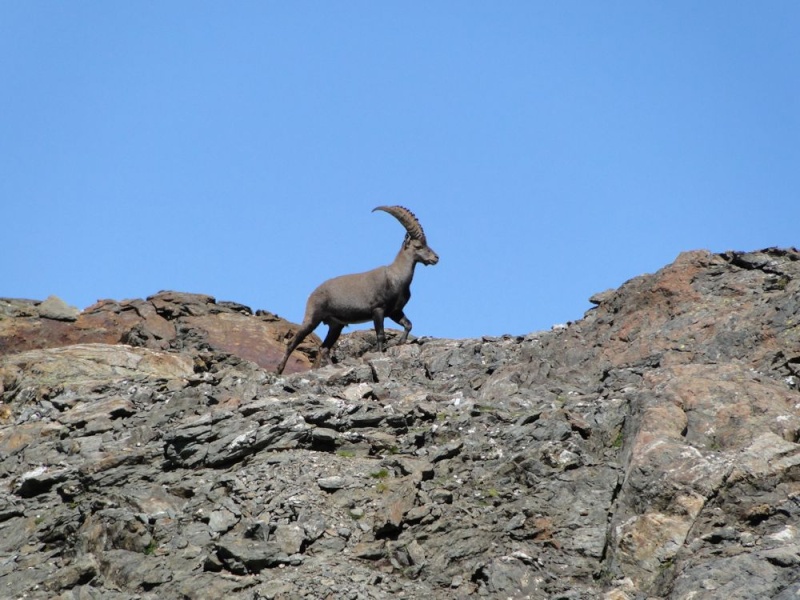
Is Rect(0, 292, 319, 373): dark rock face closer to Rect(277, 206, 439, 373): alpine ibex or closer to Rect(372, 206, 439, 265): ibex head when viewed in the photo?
Rect(277, 206, 439, 373): alpine ibex

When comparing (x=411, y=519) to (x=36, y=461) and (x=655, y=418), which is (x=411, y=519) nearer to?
(x=655, y=418)

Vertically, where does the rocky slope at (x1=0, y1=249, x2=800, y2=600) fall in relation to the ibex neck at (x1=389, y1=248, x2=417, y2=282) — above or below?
below

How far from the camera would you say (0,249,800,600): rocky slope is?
449 inches

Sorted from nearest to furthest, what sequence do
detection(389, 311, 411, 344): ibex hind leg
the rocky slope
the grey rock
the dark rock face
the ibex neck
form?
the rocky slope < detection(389, 311, 411, 344): ibex hind leg < the ibex neck < the dark rock face < the grey rock

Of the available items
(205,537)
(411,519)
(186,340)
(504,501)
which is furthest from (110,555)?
(186,340)

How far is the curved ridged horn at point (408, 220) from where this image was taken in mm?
25500

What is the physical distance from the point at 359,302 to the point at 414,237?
2088 mm

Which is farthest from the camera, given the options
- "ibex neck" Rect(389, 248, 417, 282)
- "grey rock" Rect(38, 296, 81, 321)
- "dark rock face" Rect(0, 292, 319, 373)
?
"grey rock" Rect(38, 296, 81, 321)

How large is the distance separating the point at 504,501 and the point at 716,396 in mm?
2770

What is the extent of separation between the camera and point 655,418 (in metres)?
12.9

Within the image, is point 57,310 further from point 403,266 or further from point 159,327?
point 403,266

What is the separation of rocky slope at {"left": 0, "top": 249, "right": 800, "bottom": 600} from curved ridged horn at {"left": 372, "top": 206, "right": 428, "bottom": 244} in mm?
6260

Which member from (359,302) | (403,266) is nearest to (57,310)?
(359,302)

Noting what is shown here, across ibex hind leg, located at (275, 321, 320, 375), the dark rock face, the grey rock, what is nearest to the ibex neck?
ibex hind leg, located at (275, 321, 320, 375)
